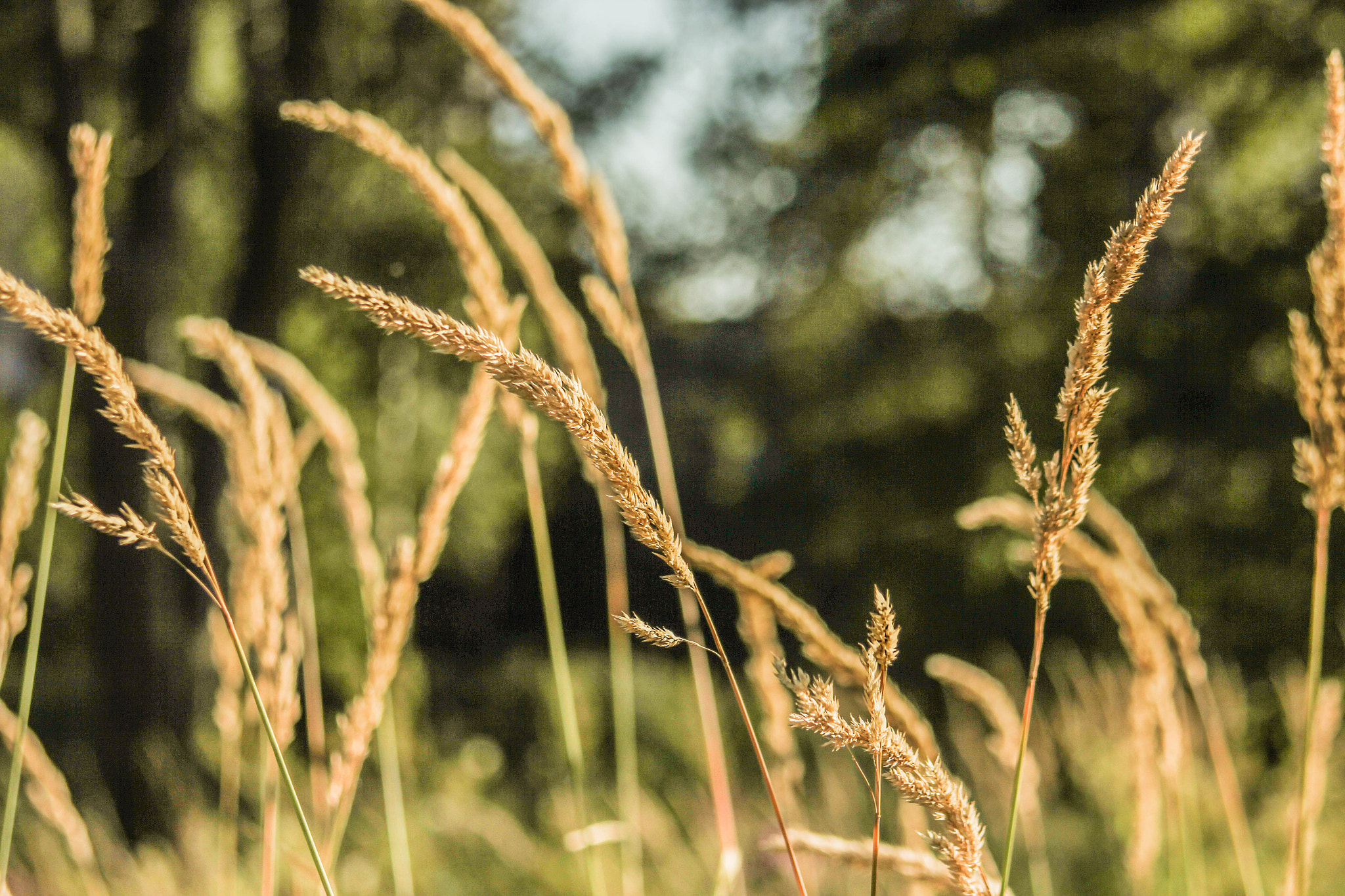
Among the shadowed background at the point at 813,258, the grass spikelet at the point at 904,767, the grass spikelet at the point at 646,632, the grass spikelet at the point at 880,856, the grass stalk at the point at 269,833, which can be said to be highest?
the shadowed background at the point at 813,258

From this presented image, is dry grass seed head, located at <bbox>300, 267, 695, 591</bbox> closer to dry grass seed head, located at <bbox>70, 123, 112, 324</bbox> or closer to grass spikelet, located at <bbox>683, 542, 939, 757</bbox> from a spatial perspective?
grass spikelet, located at <bbox>683, 542, 939, 757</bbox>

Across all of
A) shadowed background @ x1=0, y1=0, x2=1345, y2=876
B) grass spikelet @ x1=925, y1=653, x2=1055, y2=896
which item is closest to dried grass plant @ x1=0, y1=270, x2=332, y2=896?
grass spikelet @ x1=925, y1=653, x2=1055, y2=896

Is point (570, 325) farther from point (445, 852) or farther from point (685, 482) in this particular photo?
point (685, 482)

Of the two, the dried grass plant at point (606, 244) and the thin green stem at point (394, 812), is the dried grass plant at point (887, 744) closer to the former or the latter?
the dried grass plant at point (606, 244)

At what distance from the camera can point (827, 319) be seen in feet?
17.6

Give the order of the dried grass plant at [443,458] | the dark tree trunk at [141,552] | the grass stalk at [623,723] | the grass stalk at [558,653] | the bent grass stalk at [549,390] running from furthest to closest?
the dark tree trunk at [141,552], the grass stalk at [623,723], the grass stalk at [558,653], the dried grass plant at [443,458], the bent grass stalk at [549,390]

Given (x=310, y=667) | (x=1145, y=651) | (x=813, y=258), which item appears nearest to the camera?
(x=1145, y=651)

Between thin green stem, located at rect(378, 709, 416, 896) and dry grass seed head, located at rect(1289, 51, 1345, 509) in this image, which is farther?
thin green stem, located at rect(378, 709, 416, 896)

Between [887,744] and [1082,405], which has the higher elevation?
[1082,405]

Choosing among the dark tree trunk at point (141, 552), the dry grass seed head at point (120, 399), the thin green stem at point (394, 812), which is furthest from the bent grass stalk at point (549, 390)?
the dark tree trunk at point (141, 552)

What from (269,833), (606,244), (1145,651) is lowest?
(269,833)

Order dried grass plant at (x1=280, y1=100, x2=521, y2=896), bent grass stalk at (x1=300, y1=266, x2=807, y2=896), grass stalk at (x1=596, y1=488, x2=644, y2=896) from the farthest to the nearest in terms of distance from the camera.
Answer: grass stalk at (x1=596, y1=488, x2=644, y2=896)
dried grass plant at (x1=280, y1=100, x2=521, y2=896)
bent grass stalk at (x1=300, y1=266, x2=807, y2=896)

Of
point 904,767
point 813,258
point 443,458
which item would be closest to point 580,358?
point 443,458

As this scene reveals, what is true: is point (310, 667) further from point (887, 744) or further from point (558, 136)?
point (887, 744)
